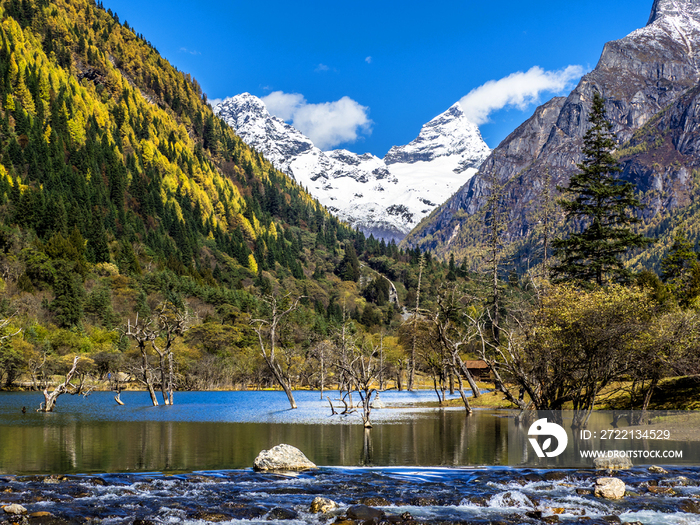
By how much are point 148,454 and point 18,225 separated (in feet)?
400

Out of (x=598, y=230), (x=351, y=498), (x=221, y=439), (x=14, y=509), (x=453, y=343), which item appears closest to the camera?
(x=14, y=509)

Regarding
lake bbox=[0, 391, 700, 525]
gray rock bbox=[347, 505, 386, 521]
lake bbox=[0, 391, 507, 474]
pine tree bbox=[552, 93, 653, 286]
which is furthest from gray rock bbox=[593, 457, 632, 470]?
pine tree bbox=[552, 93, 653, 286]

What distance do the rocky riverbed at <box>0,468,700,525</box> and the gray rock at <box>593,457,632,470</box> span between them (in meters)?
1.27

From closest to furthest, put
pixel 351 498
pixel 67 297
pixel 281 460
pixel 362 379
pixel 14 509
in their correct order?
pixel 14 509
pixel 351 498
pixel 281 460
pixel 362 379
pixel 67 297

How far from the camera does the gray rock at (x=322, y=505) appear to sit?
16641mm

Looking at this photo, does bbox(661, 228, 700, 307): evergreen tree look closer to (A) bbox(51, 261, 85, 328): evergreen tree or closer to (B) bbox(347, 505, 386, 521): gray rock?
(B) bbox(347, 505, 386, 521): gray rock

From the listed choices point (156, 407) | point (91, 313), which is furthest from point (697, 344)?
point (91, 313)

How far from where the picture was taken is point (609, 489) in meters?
19.1

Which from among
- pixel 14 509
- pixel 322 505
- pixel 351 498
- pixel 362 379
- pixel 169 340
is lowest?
pixel 351 498

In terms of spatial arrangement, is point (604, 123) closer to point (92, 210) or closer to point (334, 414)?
point (334, 414)

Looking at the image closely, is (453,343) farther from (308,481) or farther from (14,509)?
(14,509)

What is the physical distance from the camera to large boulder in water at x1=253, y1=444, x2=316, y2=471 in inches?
899

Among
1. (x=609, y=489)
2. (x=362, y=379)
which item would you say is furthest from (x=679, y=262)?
(x=609, y=489)

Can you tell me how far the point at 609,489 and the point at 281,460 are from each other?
12.3 meters
